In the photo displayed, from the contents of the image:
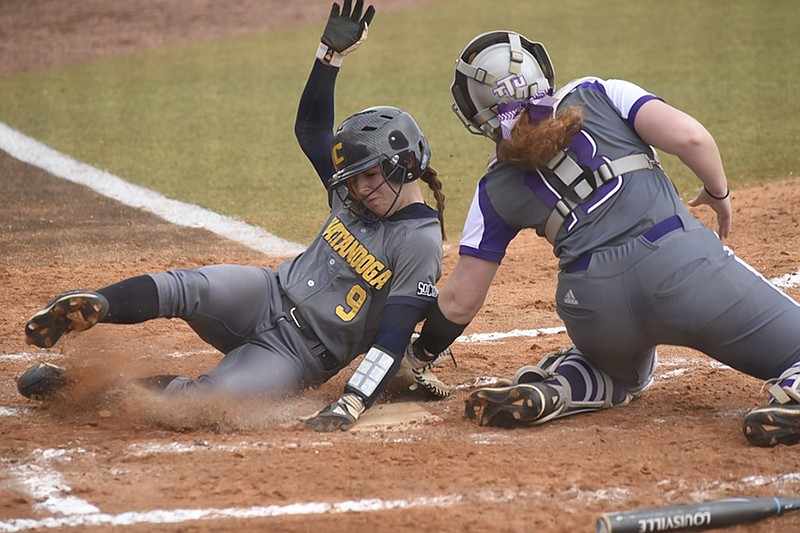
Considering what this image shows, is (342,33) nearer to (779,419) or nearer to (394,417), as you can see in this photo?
(394,417)

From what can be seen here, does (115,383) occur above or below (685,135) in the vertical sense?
below

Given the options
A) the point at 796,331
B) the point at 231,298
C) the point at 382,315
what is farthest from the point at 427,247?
the point at 796,331

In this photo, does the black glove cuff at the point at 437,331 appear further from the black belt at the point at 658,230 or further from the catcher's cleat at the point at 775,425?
the catcher's cleat at the point at 775,425

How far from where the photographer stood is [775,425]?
12.7 feet

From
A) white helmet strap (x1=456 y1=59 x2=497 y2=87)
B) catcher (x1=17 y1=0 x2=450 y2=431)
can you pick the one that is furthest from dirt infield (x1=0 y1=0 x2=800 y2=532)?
white helmet strap (x1=456 y1=59 x2=497 y2=87)

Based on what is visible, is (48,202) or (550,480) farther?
(48,202)

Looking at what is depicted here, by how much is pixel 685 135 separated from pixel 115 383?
2383mm

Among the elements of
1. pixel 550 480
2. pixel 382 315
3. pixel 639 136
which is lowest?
pixel 550 480

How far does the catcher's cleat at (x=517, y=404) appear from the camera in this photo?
416 cm

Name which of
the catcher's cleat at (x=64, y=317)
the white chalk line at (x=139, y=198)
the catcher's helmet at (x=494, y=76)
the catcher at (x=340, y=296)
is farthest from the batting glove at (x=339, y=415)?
the white chalk line at (x=139, y=198)

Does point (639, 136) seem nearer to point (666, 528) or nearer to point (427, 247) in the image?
point (427, 247)

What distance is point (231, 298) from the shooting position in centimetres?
451

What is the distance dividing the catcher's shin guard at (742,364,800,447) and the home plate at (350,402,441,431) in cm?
120

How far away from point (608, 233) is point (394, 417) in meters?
1.14
